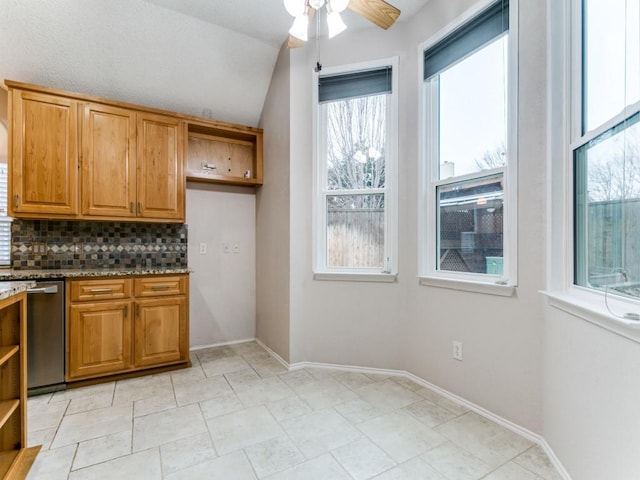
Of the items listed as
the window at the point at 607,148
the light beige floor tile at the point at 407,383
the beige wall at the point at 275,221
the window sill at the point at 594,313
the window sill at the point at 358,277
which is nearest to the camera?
the window sill at the point at 594,313

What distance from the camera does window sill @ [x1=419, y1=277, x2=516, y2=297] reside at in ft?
6.23

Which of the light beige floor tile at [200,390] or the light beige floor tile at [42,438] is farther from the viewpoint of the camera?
the light beige floor tile at [200,390]

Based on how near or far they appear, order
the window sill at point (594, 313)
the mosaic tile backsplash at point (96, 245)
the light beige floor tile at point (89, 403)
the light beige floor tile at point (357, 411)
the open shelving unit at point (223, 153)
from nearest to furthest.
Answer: the window sill at point (594, 313)
the light beige floor tile at point (357, 411)
the light beige floor tile at point (89, 403)
the mosaic tile backsplash at point (96, 245)
the open shelving unit at point (223, 153)

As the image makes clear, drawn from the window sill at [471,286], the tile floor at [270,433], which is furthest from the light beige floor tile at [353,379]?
the window sill at [471,286]

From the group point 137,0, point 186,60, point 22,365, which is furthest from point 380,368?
point 137,0

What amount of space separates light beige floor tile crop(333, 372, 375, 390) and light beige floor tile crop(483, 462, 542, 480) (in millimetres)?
1066

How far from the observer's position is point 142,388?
8.09 ft

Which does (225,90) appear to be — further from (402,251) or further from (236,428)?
(236,428)

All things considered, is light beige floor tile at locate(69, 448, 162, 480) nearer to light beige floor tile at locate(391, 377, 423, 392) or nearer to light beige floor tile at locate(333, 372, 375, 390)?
light beige floor tile at locate(333, 372, 375, 390)

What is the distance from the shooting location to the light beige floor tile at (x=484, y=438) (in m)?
1.67

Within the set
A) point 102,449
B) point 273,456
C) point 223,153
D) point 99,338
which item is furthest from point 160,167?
point 273,456

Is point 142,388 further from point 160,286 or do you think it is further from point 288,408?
point 288,408

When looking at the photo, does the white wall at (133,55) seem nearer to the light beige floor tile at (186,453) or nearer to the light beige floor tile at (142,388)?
the light beige floor tile at (142,388)

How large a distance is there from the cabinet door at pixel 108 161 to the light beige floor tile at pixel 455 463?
286 cm
